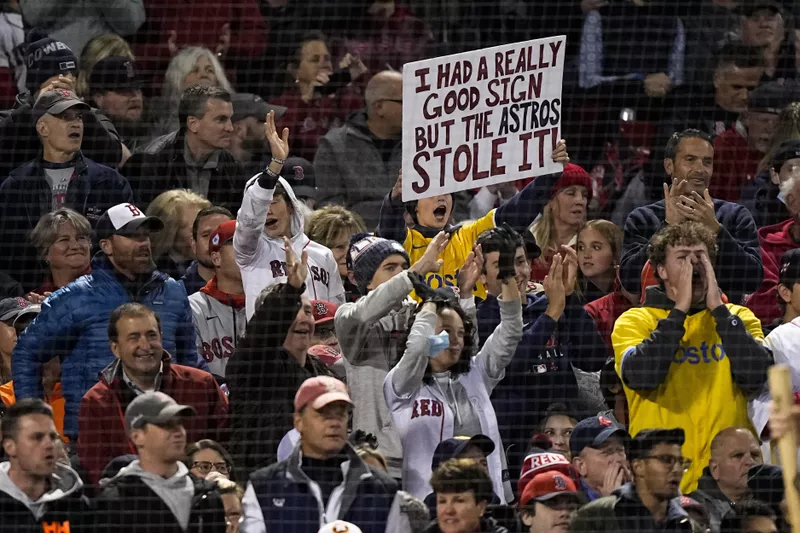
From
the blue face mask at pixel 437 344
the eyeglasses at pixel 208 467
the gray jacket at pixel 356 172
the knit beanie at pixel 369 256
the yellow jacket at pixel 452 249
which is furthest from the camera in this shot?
the gray jacket at pixel 356 172

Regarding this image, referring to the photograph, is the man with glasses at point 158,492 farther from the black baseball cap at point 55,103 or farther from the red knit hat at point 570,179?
the red knit hat at point 570,179

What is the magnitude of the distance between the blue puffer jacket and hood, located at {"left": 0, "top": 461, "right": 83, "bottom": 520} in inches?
32.5

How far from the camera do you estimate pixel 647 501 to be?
272 inches

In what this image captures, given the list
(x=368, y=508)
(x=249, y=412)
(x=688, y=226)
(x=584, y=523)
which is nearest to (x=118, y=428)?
(x=249, y=412)

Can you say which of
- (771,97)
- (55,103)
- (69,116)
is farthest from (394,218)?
(771,97)

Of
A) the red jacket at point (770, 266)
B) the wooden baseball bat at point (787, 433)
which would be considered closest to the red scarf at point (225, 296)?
the red jacket at point (770, 266)

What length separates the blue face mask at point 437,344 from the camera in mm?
7520

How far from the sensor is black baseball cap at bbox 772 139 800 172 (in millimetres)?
9203

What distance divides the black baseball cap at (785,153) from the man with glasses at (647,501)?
261 centimetres

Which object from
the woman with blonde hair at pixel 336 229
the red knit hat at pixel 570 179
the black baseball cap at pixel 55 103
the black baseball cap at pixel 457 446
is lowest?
the black baseball cap at pixel 457 446

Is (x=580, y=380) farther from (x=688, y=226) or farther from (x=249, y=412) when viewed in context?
(x=249, y=412)

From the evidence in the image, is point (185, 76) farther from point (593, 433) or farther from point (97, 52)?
point (593, 433)

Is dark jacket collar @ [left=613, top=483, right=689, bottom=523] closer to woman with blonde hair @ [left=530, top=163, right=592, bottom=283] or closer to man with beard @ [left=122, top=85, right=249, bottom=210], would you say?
woman with blonde hair @ [left=530, top=163, right=592, bottom=283]

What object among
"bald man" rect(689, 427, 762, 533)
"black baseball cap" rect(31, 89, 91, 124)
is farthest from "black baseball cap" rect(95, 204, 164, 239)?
"bald man" rect(689, 427, 762, 533)
